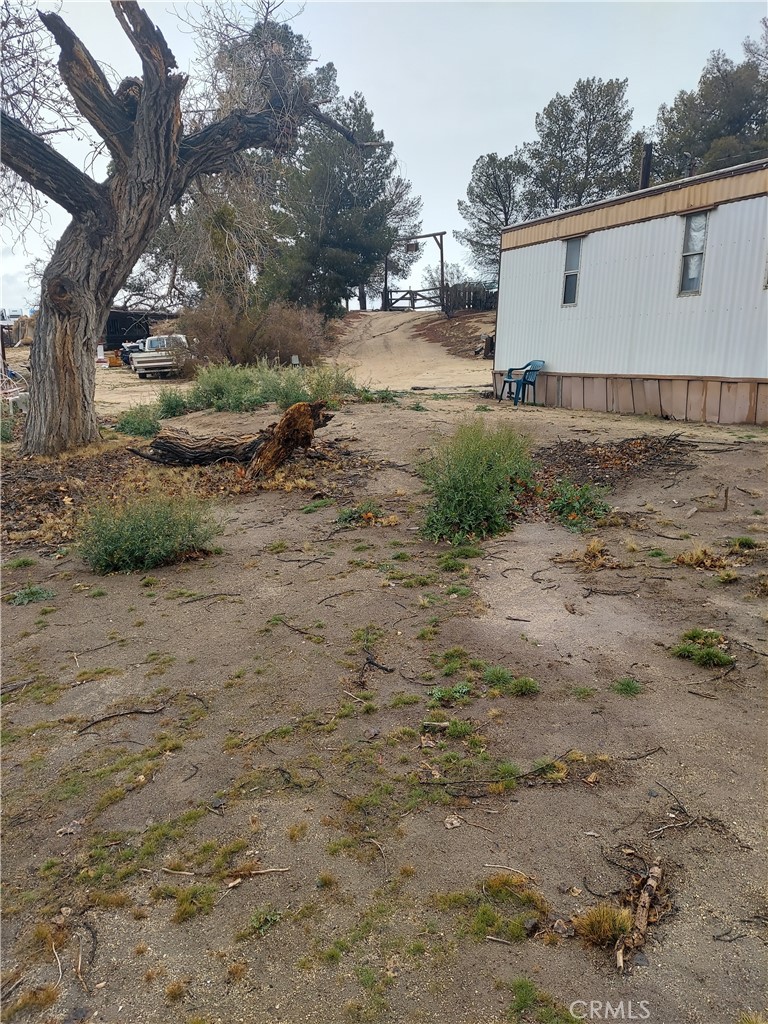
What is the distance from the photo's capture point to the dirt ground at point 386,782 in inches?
75.9

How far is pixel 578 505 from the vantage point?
6590 mm

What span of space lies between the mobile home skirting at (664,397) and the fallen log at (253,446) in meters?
6.38

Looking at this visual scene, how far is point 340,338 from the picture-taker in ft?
114

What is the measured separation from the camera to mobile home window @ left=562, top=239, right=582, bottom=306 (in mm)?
14008

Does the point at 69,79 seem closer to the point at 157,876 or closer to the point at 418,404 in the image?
the point at 418,404

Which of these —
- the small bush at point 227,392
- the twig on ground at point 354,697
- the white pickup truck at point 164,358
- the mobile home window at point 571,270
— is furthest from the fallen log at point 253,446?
the white pickup truck at point 164,358

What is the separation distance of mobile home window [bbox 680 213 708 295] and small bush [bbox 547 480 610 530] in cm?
648

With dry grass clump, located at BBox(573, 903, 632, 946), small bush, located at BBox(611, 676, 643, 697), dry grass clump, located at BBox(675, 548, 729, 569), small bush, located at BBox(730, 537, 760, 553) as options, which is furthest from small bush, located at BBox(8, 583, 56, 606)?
small bush, located at BBox(730, 537, 760, 553)

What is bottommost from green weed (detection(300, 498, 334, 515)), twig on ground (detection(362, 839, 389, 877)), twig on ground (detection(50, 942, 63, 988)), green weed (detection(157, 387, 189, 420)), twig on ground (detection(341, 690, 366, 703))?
twig on ground (detection(50, 942, 63, 988))

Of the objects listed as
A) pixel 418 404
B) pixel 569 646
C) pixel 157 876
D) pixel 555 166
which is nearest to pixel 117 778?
pixel 157 876

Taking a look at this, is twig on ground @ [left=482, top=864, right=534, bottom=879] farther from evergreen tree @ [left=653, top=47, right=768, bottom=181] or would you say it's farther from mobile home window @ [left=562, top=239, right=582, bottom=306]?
evergreen tree @ [left=653, top=47, right=768, bottom=181]

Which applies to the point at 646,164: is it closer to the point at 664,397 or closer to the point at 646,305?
the point at 646,305

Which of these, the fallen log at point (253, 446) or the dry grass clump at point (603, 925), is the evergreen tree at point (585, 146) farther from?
the dry grass clump at point (603, 925)

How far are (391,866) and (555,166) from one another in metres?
33.0
